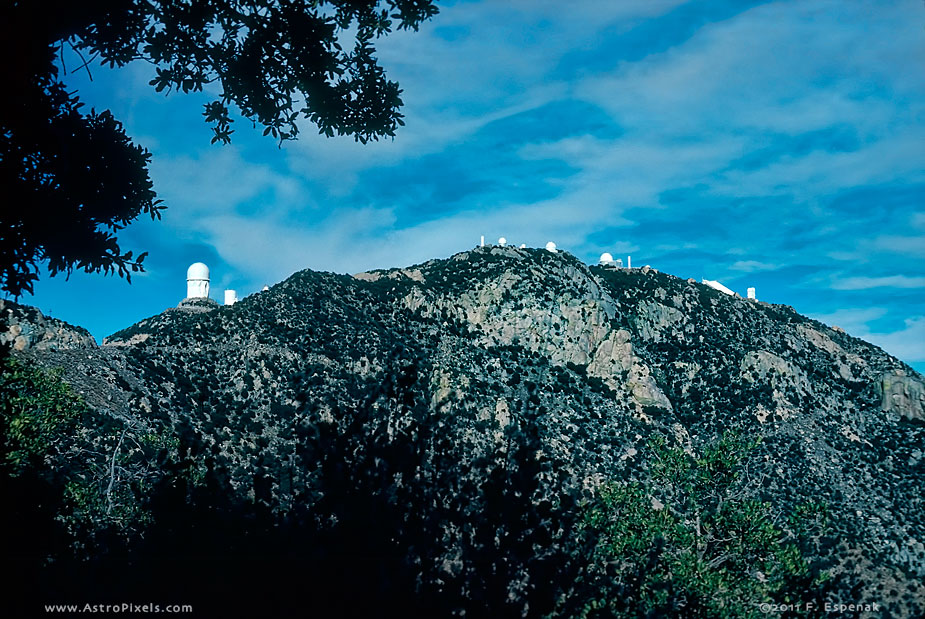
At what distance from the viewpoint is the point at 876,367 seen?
71938 millimetres

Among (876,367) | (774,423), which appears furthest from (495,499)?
(876,367)

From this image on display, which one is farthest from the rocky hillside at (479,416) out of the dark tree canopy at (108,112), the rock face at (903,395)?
the dark tree canopy at (108,112)

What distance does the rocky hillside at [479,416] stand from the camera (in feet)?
115

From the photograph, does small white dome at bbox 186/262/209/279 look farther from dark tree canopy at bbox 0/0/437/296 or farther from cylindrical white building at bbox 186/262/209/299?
dark tree canopy at bbox 0/0/437/296

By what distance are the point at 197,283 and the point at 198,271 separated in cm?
155

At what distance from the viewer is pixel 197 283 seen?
245 feet

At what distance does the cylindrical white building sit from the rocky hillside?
6.26 meters

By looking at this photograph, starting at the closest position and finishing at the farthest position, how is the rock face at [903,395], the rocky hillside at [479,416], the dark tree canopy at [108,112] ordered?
the dark tree canopy at [108,112] → the rocky hillside at [479,416] → the rock face at [903,395]

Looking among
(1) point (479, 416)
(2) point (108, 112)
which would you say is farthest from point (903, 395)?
(2) point (108, 112)

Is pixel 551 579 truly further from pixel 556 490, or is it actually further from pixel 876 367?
pixel 876 367

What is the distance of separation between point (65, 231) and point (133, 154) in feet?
5.61

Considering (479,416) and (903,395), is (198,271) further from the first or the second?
(903,395)

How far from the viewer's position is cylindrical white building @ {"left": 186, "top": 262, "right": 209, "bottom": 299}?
74.3 m

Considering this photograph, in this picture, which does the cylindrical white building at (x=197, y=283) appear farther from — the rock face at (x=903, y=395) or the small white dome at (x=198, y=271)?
the rock face at (x=903, y=395)
